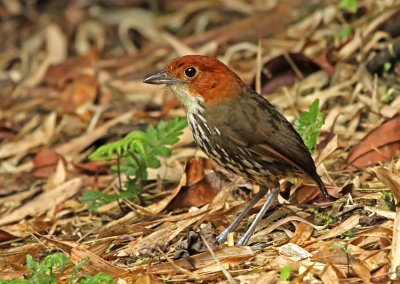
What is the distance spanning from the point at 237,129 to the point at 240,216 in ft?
2.20

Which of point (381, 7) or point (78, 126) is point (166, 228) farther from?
point (381, 7)

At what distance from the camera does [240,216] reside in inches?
176

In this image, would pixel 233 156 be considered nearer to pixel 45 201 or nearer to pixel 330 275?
pixel 330 275

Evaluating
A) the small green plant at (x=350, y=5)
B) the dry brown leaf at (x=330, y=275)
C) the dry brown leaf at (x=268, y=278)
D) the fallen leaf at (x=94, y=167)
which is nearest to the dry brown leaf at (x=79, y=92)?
the fallen leaf at (x=94, y=167)

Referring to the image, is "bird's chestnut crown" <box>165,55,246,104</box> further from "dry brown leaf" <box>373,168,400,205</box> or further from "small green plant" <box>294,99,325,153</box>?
"dry brown leaf" <box>373,168,400,205</box>

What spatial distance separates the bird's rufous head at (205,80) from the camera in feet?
14.2

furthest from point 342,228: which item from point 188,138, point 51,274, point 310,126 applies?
point 188,138

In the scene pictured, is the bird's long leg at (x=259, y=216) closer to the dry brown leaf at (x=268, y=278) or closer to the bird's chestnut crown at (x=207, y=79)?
the dry brown leaf at (x=268, y=278)

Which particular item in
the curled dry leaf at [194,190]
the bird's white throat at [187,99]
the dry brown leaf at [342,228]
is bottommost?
the dry brown leaf at [342,228]

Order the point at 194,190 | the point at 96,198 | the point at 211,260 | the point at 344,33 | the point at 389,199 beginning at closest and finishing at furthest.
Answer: the point at 211,260 < the point at 389,199 < the point at 96,198 < the point at 194,190 < the point at 344,33

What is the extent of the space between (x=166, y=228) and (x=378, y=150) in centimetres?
179

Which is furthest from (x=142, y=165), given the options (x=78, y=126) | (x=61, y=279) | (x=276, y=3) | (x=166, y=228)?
(x=276, y=3)

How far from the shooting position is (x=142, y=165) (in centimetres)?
490

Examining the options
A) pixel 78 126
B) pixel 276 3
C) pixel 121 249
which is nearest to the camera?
pixel 121 249
